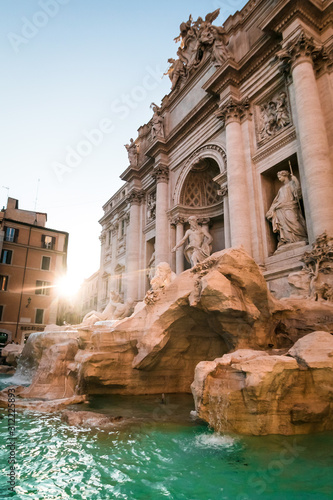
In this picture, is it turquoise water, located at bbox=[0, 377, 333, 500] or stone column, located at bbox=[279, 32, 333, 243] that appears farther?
stone column, located at bbox=[279, 32, 333, 243]

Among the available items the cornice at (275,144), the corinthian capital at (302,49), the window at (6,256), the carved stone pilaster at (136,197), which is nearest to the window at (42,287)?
the window at (6,256)

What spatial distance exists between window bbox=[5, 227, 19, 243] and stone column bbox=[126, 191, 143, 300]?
36.5 feet

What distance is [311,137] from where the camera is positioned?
8953mm

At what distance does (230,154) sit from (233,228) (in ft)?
9.53


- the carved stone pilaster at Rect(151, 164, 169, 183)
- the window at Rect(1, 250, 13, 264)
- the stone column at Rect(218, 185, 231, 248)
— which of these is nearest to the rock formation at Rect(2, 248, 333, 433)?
the stone column at Rect(218, 185, 231, 248)

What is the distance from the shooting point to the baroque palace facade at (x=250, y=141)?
943 cm

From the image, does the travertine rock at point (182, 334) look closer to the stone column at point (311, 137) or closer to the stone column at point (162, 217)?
the stone column at point (311, 137)

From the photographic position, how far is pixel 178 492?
2854 millimetres

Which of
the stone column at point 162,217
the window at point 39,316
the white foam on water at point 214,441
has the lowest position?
the white foam on water at point 214,441

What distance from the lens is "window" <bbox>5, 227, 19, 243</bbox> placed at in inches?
989

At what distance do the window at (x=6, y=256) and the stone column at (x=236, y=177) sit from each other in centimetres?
1923

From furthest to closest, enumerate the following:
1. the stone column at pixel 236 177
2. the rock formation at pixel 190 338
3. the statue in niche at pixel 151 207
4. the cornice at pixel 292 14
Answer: the statue in niche at pixel 151 207, the stone column at pixel 236 177, the cornice at pixel 292 14, the rock formation at pixel 190 338

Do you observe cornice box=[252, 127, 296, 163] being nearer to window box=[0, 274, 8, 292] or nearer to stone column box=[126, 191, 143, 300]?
stone column box=[126, 191, 143, 300]

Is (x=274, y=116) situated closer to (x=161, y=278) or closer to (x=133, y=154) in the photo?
(x=161, y=278)
